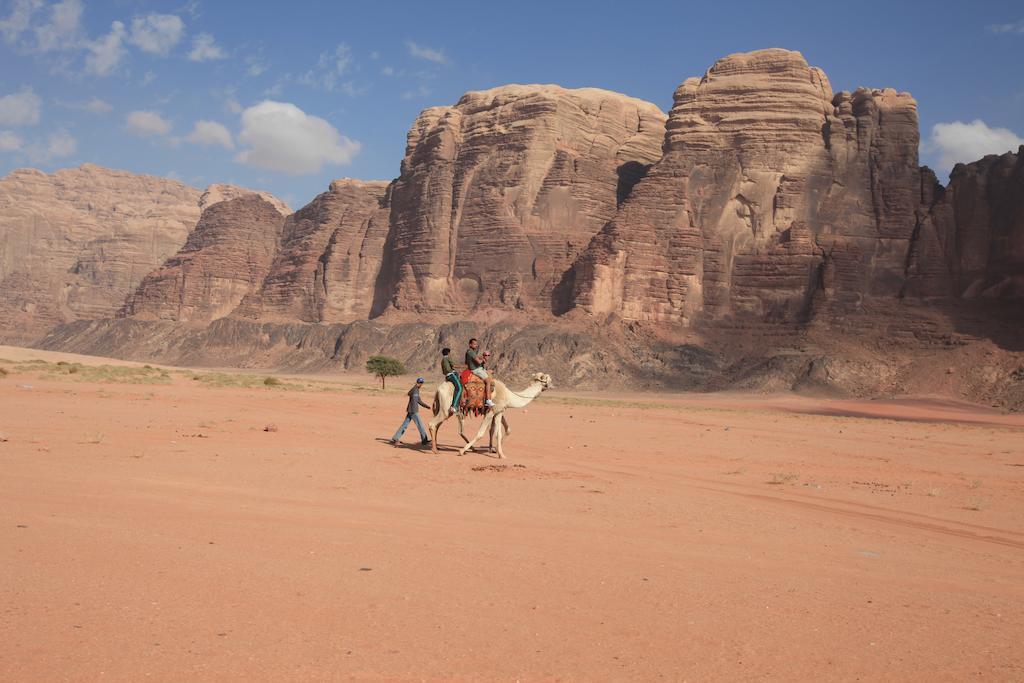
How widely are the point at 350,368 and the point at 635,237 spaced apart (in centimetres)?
3188

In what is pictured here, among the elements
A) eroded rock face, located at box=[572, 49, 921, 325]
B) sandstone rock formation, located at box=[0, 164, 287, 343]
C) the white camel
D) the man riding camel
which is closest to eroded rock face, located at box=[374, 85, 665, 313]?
eroded rock face, located at box=[572, 49, 921, 325]

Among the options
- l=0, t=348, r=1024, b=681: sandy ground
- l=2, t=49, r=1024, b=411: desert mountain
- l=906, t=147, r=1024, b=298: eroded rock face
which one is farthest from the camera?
l=906, t=147, r=1024, b=298: eroded rock face

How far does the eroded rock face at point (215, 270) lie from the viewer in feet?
392

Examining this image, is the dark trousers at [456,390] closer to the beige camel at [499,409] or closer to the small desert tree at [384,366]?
the beige camel at [499,409]

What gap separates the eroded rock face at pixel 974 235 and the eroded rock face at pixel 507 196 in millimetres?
32117

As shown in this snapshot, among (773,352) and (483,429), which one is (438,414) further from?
(773,352)

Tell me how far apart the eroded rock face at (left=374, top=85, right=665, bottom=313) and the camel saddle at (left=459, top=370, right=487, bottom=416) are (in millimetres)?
68311

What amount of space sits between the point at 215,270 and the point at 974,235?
95114mm

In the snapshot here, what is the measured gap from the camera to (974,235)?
76500mm

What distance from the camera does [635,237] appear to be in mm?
78562

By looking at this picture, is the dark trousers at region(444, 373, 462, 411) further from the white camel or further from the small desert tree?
the small desert tree

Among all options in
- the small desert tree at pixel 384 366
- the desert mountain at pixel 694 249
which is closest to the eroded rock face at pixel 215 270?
the desert mountain at pixel 694 249

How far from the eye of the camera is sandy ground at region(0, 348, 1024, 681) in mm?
5414

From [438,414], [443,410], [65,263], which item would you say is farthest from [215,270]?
[443,410]
